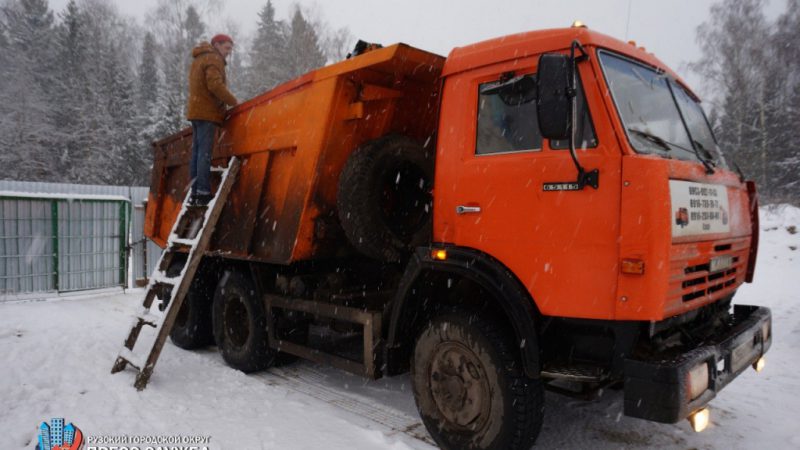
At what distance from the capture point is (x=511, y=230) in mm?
3115

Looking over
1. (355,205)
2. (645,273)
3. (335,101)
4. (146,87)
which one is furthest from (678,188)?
(146,87)

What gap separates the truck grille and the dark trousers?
4580 mm

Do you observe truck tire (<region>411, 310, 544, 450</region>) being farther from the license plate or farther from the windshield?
the windshield

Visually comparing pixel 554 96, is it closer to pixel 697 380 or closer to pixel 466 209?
pixel 466 209

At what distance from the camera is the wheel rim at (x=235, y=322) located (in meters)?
5.48

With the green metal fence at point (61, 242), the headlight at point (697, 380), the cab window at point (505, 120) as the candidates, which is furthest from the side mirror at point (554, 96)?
the green metal fence at point (61, 242)

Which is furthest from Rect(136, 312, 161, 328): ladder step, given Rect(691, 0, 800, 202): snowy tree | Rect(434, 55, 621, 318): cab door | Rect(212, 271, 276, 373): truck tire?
Rect(691, 0, 800, 202): snowy tree

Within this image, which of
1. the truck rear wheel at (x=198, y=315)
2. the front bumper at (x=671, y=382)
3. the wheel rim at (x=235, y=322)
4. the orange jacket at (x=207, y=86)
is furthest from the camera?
the truck rear wheel at (x=198, y=315)

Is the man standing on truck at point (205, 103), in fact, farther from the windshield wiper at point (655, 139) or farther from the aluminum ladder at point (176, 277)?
the windshield wiper at point (655, 139)

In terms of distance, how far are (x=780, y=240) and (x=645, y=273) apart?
11.7 m

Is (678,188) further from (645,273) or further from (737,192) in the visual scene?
(737,192)

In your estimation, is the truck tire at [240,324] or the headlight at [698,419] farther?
the truck tire at [240,324]

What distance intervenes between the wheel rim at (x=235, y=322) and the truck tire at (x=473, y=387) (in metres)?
2.56

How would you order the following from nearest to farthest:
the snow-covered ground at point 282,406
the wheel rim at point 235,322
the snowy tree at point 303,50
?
the snow-covered ground at point 282,406
the wheel rim at point 235,322
the snowy tree at point 303,50
